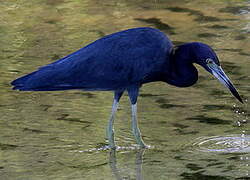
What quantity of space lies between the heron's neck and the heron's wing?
0.47 feet

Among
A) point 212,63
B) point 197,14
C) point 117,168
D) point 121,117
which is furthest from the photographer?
point 197,14

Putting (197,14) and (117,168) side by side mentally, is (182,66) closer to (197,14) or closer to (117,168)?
(117,168)

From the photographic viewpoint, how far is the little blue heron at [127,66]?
6719 millimetres

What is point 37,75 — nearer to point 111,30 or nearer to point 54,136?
point 54,136

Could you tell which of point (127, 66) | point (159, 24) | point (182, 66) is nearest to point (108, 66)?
point (127, 66)

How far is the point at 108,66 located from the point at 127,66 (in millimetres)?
163

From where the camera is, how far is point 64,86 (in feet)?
22.1

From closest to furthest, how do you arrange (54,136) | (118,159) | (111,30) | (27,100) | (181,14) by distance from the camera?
(118,159)
(54,136)
(27,100)
(111,30)
(181,14)

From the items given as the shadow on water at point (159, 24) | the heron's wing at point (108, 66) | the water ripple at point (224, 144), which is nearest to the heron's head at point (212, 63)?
the heron's wing at point (108, 66)

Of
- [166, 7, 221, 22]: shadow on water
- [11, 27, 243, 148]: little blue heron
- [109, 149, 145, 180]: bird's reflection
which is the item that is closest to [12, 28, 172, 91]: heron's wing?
[11, 27, 243, 148]: little blue heron

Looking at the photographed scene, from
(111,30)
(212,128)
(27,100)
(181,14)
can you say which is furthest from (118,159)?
(181,14)

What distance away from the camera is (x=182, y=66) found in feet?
22.4

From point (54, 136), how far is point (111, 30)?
453cm

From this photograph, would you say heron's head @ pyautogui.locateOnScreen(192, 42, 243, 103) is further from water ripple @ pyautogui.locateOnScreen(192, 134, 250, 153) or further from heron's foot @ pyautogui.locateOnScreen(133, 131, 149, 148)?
heron's foot @ pyautogui.locateOnScreen(133, 131, 149, 148)
